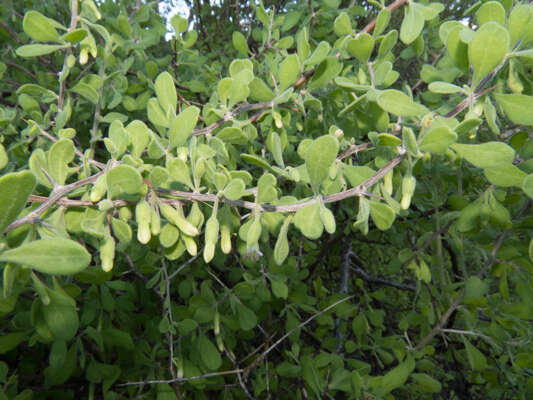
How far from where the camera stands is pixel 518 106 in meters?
0.60

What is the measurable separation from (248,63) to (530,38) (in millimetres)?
508

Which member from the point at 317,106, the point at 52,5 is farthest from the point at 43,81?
the point at 317,106

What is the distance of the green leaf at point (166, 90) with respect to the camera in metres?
0.68

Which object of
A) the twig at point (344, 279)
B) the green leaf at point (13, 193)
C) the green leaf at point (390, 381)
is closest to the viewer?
the green leaf at point (13, 193)

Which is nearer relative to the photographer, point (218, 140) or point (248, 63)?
point (218, 140)

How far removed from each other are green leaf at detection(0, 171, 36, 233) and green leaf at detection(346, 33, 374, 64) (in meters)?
0.59

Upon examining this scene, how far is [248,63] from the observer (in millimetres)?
829

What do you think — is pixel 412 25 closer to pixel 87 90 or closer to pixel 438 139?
pixel 438 139

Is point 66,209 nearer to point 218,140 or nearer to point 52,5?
point 218,140

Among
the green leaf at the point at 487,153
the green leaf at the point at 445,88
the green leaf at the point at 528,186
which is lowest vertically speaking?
the green leaf at the point at 528,186

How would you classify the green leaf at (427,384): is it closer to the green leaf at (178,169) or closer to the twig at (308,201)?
the twig at (308,201)

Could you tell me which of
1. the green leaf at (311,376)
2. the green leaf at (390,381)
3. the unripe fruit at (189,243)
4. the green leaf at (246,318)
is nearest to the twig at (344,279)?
the green leaf at (311,376)

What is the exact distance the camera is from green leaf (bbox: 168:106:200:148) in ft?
1.96

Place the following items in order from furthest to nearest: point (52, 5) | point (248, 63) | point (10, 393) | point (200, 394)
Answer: point (52, 5) → point (200, 394) → point (10, 393) → point (248, 63)
